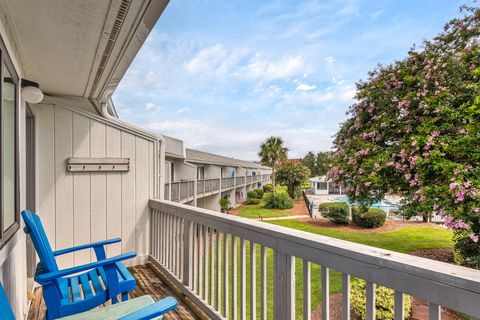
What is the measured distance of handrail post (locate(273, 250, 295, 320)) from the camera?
1.61 metres

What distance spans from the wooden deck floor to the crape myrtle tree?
231 inches

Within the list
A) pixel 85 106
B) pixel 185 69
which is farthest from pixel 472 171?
pixel 185 69

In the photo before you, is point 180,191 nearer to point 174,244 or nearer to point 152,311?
point 174,244

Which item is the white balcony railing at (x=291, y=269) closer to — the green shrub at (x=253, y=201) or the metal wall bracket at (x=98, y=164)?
the metal wall bracket at (x=98, y=164)

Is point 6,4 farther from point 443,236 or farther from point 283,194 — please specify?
point 283,194

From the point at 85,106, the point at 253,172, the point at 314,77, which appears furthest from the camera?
the point at 253,172

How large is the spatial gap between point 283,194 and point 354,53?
1632cm

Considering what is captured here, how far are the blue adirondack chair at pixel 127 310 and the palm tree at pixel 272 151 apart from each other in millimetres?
26245

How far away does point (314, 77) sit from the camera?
14734mm

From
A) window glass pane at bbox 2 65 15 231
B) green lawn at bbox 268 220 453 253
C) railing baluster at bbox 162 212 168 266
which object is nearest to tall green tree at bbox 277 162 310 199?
green lawn at bbox 268 220 453 253

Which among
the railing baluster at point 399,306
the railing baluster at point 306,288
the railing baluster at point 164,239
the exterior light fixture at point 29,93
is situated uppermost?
the exterior light fixture at point 29,93

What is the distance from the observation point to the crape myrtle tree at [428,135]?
19.9ft

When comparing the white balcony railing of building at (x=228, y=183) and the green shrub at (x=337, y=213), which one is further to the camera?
the white balcony railing of building at (x=228, y=183)

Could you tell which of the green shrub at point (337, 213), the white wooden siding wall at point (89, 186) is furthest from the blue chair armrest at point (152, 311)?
the green shrub at point (337, 213)
